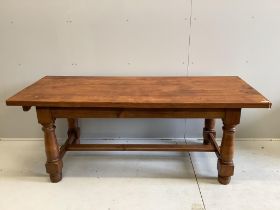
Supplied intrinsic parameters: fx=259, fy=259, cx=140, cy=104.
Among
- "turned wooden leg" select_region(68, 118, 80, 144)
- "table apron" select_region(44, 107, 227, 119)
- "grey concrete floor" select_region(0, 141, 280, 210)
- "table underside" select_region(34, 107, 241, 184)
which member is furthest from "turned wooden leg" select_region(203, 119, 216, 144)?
"turned wooden leg" select_region(68, 118, 80, 144)

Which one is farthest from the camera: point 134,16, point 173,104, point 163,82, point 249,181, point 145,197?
point 134,16

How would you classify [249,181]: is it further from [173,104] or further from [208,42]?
[208,42]

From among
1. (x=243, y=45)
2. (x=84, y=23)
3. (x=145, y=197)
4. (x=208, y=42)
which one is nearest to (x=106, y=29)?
(x=84, y=23)

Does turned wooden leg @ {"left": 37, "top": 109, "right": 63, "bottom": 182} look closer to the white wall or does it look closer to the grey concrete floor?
the grey concrete floor

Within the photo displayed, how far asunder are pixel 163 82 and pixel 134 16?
617 mm

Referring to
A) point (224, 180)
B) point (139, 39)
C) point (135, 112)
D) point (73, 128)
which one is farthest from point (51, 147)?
point (224, 180)

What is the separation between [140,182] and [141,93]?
65cm

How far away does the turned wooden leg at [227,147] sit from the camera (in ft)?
5.44

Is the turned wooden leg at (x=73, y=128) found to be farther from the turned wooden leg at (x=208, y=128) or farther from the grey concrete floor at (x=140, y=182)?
the turned wooden leg at (x=208, y=128)

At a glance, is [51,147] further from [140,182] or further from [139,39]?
[139,39]

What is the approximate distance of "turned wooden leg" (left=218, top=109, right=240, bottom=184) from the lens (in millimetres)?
1658

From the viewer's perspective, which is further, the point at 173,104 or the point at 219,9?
the point at 219,9

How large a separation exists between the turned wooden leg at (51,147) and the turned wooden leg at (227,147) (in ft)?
3.76

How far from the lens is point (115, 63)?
2.27m
